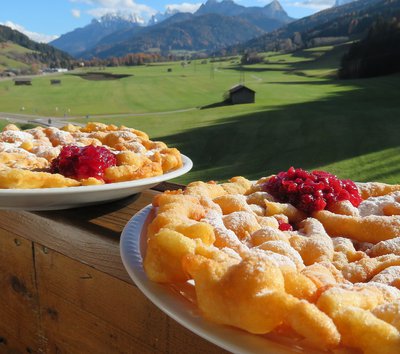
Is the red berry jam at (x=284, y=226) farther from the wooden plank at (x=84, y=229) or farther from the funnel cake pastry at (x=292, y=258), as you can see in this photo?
the wooden plank at (x=84, y=229)

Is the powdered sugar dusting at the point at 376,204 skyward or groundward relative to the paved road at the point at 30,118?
skyward

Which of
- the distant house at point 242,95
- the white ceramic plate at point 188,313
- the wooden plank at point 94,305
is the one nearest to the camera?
the white ceramic plate at point 188,313

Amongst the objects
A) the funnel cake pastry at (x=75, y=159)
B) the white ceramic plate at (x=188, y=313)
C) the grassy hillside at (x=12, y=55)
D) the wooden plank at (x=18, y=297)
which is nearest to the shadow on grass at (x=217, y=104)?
the funnel cake pastry at (x=75, y=159)

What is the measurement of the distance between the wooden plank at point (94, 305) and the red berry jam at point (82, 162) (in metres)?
0.35

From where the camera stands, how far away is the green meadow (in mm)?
22219

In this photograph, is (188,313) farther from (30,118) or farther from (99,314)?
(30,118)

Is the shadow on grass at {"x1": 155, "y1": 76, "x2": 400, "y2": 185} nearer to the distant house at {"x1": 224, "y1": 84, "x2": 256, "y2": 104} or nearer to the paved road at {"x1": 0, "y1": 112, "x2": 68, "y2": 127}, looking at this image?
the distant house at {"x1": 224, "y1": 84, "x2": 256, "y2": 104}

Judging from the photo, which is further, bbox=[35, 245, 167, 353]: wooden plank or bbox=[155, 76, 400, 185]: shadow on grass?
bbox=[155, 76, 400, 185]: shadow on grass

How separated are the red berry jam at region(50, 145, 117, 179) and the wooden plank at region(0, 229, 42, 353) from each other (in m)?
0.36

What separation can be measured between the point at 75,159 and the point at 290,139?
25895 millimetres

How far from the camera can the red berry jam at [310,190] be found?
5.23 ft

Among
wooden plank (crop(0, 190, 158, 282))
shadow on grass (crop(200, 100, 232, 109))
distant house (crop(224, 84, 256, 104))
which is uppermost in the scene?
wooden plank (crop(0, 190, 158, 282))

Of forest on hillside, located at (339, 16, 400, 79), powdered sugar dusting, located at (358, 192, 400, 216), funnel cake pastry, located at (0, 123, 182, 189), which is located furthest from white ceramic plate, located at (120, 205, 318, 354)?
forest on hillside, located at (339, 16, 400, 79)

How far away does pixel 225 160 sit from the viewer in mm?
24125
